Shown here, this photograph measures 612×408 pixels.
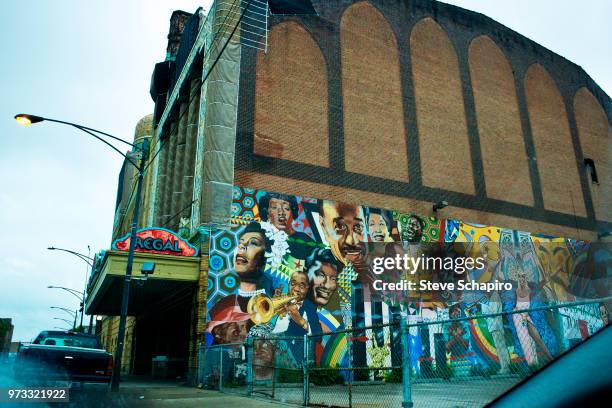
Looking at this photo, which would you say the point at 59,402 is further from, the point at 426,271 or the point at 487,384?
the point at 426,271

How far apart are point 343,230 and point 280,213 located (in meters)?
3.04

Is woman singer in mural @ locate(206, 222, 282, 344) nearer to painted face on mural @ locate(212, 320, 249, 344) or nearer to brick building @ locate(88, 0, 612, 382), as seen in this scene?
painted face on mural @ locate(212, 320, 249, 344)

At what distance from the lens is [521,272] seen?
82.6 feet

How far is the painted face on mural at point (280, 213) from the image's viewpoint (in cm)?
1945

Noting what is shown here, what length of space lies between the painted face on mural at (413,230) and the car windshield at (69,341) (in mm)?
13976

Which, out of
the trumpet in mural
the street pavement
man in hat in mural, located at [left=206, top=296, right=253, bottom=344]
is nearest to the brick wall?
Answer: the trumpet in mural

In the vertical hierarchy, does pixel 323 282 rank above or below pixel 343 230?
below

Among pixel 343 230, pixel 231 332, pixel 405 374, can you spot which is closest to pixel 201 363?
pixel 231 332

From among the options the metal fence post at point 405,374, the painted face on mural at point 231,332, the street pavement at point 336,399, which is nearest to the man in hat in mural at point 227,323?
the painted face on mural at point 231,332

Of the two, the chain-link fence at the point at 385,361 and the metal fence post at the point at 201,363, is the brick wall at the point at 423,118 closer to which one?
the chain-link fence at the point at 385,361

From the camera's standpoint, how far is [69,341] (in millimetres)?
13039

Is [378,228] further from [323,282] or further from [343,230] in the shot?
[323,282]

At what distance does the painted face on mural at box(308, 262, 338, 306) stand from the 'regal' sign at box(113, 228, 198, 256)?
4715 mm

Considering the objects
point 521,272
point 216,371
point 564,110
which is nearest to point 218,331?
A: point 216,371
